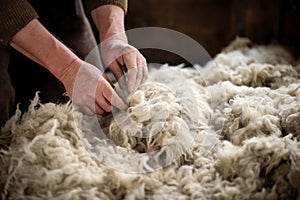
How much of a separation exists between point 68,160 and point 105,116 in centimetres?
17

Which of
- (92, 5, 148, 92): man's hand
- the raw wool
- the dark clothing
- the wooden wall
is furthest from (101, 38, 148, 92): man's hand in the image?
the wooden wall

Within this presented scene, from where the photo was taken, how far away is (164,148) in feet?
2.61

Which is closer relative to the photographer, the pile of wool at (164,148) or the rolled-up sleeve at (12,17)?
the pile of wool at (164,148)

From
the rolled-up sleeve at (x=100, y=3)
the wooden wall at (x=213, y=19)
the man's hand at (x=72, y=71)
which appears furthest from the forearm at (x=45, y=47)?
the wooden wall at (x=213, y=19)

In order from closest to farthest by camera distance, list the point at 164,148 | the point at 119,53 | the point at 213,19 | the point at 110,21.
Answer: the point at 164,148 → the point at 119,53 → the point at 110,21 → the point at 213,19

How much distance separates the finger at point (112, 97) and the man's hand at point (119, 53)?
0.04 meters

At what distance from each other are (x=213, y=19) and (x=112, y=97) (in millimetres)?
994

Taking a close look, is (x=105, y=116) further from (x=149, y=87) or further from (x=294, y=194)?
(x=294, y=194)

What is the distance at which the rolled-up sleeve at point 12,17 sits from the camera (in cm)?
84

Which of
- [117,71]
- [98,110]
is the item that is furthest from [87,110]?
[117,71]

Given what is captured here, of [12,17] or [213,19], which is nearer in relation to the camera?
[12,17]

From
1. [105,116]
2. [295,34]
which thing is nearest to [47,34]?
[105,116]

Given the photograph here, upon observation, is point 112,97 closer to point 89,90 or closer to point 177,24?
point 89,90

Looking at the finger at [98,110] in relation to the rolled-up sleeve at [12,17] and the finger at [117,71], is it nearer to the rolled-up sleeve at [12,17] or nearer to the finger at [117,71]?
the finger at [117,71]
